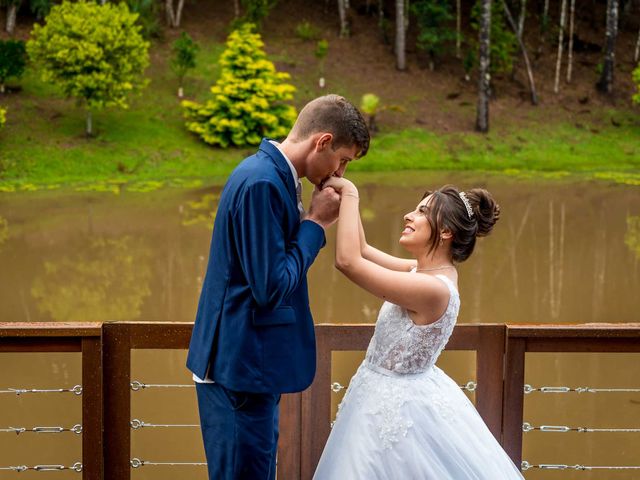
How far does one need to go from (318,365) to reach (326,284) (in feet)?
28.5

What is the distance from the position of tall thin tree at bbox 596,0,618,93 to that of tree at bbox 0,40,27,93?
16.8 m

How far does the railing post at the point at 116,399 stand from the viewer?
10.0 ft

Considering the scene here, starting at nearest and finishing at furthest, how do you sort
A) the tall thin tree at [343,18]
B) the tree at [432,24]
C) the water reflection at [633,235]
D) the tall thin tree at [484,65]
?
the water reflection at [633,235]
the tall thin tree at [484,65]
the tree at [432,24]
the tall thin tree at [343,18]

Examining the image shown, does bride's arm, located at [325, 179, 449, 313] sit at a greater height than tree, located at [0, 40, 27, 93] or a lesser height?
lesser

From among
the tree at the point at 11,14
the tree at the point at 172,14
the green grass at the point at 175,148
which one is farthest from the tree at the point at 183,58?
the tree at the point at 11,14

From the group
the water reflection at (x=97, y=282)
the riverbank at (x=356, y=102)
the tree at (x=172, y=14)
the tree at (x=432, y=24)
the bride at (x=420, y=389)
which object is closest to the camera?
the bride at (x=420, y=389)

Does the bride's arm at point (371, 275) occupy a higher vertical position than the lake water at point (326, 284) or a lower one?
higher

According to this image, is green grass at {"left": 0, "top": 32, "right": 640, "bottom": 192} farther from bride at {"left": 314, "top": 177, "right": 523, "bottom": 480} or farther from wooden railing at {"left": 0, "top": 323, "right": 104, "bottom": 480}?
bride at {"left": 314, "top": 177, "right": 523, "bottom": 480}

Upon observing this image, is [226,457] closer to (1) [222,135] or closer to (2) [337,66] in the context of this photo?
(1) [222,135]

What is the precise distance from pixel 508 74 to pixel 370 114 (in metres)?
7.84

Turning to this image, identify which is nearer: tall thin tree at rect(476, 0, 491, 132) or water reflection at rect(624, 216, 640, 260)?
water reflection at rect(624, 216, 640, 260)

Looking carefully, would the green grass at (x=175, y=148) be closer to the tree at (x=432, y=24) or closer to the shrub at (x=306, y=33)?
the shrub at (x=306, y=33)

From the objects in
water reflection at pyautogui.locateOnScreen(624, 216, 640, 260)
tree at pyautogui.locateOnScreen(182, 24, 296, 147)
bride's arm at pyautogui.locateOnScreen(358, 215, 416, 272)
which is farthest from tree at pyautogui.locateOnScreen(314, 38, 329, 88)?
bride's arm at pyautogui.locateOnScreen(358, 215, 416, 272)

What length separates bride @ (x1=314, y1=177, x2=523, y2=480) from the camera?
276 cm
